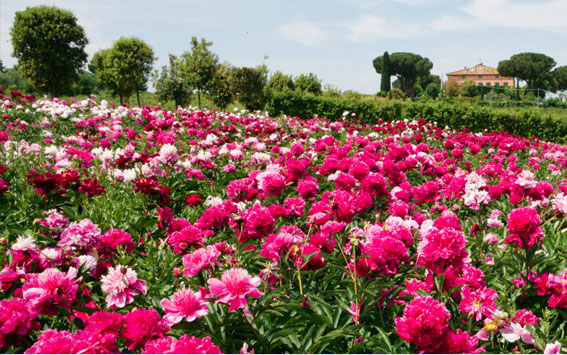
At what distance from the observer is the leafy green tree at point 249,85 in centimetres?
2698

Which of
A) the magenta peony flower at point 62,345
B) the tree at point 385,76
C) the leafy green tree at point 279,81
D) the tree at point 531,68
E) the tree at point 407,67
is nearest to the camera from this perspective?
the magenta peony flower at point 62,345

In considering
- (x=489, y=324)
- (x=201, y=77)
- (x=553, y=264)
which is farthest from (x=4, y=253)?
(x=201, y=77)

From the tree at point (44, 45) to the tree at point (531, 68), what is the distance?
328 feet

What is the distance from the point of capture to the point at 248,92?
27.4 meters

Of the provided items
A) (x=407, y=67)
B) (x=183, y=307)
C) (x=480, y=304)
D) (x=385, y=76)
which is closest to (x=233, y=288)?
(x=183, y=307)

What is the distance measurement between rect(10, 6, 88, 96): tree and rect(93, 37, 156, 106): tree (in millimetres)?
2690

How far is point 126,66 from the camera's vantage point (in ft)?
90.6

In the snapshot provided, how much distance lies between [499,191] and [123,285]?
9.84 feet

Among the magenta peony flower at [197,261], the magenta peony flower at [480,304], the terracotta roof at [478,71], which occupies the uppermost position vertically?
the terracotta roof at [478,71]

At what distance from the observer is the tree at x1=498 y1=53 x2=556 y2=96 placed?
9475 centimetres

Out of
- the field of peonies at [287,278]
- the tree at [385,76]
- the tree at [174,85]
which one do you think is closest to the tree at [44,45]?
the tree at [174,85]

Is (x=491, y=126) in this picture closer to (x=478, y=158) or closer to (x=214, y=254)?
(x=478, y=158)

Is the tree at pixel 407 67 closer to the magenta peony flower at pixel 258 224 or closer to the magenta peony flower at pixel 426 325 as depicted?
the magenta peony flower at pixel 258 224

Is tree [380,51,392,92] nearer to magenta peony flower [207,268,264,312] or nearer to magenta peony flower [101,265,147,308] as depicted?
magenta peony flower [101,265,147,308]
